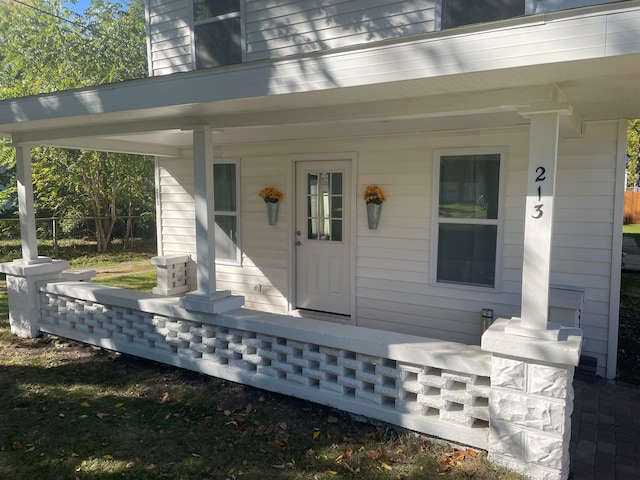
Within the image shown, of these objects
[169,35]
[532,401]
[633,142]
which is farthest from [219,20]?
[633,142]

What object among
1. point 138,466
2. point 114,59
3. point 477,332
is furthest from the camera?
point 114,59

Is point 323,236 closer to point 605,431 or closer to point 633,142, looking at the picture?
point 605,431

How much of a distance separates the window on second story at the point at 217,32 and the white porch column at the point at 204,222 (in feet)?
8.62

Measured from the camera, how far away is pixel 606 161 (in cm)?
421

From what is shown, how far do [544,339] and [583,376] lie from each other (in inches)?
83.8

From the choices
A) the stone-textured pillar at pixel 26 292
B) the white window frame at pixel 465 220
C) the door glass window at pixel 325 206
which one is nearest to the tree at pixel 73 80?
the stone-textured pillar at pixel 26 292

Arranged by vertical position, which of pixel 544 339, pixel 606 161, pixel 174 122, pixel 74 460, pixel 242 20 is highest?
pixel 242 20

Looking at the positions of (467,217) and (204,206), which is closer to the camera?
(204,206)

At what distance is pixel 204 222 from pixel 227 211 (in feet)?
8.68

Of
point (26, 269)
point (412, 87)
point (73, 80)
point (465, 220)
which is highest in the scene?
point (73, 80)

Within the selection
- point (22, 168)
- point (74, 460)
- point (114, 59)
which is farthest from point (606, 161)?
point (114, 59)

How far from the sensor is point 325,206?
18.9ft

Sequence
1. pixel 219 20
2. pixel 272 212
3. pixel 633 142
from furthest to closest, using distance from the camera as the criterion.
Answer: pixel 633 142
pixel 219 20
pixel 272 212

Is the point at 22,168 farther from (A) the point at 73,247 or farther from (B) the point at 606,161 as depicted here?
(A) the point at 73,247
